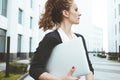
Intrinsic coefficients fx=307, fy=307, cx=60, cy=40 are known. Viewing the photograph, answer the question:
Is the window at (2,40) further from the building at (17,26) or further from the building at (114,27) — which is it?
the building at (114,27)

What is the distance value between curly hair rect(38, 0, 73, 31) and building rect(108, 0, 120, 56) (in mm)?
45353

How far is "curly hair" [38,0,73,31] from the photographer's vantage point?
2.34 m

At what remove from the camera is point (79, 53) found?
6.97 ft

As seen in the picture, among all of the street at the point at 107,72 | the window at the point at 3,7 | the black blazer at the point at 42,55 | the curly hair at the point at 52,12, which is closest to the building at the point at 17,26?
the window at the point at 3,7

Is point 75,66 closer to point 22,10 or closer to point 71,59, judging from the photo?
point 71,59

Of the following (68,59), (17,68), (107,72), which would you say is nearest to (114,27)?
(107,72)

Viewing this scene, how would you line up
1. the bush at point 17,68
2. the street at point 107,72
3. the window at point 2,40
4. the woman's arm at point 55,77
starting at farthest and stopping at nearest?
the window at point 2,40 → the bush at point 17,68 → the street at point 107,72 → the woman's arm at point 55,77

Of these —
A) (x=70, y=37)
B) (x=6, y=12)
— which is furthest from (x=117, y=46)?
(x=70, y=37)

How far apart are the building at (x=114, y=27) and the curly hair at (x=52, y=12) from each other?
45.4m

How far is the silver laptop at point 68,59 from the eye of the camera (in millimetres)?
2105

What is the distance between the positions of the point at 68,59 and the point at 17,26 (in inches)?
1224

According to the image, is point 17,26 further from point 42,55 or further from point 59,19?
point 42,55

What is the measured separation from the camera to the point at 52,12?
2.36m

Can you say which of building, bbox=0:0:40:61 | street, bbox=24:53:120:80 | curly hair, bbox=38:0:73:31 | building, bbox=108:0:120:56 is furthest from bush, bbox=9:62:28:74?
building, bbox=108:0:120:56
